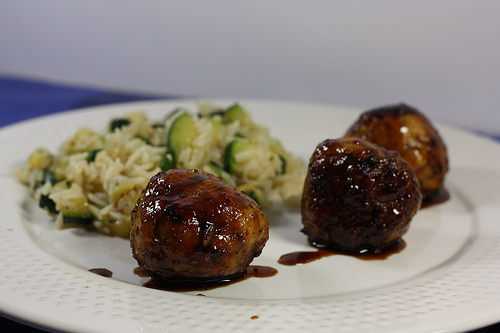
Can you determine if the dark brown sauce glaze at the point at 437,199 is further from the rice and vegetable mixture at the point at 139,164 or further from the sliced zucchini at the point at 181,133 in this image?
the sliced zucchini at the point at 181,133

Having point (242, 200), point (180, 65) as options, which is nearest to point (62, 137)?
point (242, 200)

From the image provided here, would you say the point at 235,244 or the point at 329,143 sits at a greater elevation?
the point at 329,143

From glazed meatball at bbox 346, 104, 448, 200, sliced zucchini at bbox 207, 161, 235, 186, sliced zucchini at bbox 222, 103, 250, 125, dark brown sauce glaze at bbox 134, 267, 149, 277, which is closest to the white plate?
dark brown sauce glaze at bbox 134, 267, 149, 277

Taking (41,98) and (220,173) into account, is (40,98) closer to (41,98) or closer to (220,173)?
(41,98)

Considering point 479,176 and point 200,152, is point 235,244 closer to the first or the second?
point 200,152

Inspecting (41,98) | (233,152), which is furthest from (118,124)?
(41,98)

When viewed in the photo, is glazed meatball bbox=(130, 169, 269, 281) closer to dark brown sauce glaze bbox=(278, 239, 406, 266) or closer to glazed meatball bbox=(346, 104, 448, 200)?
dark brown sauce glaze bbox=(278, 239, 406, 266)
